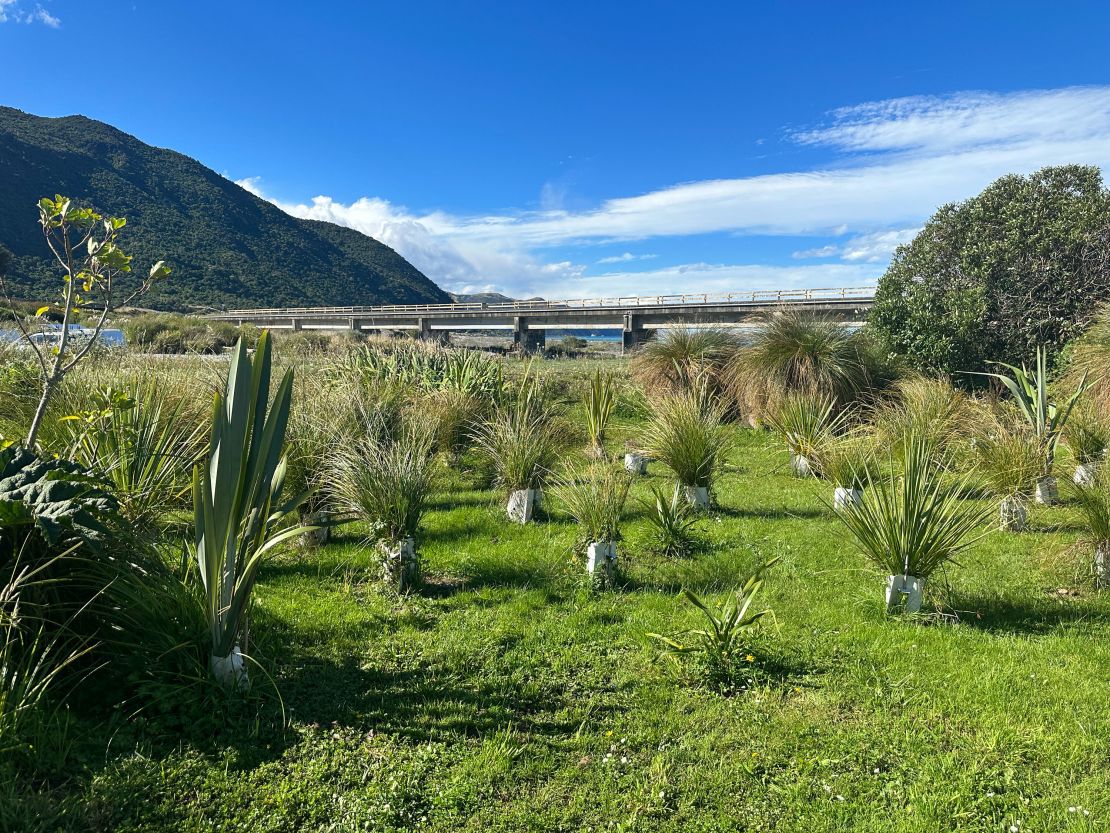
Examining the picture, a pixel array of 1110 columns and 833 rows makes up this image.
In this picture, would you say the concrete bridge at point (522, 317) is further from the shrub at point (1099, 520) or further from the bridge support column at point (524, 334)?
the shrub at point (1099, 520)

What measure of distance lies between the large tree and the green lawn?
769 cm

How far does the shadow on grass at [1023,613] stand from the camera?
370cm

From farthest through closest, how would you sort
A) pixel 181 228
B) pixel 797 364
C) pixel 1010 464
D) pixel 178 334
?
pixel 181 228 < pixel 178 334 < pixel 797 364 < pixel 1010 464

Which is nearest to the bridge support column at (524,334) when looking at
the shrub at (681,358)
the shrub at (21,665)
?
the shrub at (681,358)

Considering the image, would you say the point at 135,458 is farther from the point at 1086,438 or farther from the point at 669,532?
the point at 1086,438

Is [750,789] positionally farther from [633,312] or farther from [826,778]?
[633,312]

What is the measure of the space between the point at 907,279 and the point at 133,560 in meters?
13.2

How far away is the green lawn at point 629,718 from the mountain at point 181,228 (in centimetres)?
4805

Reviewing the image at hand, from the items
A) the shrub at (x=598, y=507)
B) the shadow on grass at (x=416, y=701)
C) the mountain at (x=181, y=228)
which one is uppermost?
the mountain at (x=181, y=228)

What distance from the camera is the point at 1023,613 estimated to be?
12.8ft

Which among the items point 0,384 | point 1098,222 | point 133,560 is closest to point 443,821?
point 133,560

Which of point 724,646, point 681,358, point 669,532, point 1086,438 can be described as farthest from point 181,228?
point 724,646

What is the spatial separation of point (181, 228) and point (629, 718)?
7963 centimetres

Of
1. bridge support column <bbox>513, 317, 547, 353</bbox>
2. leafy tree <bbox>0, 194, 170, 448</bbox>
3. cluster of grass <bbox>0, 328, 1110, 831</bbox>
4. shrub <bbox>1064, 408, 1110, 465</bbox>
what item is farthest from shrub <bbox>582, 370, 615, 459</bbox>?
bridge support column <bbox>513, 317, 547, 353</bbox>
